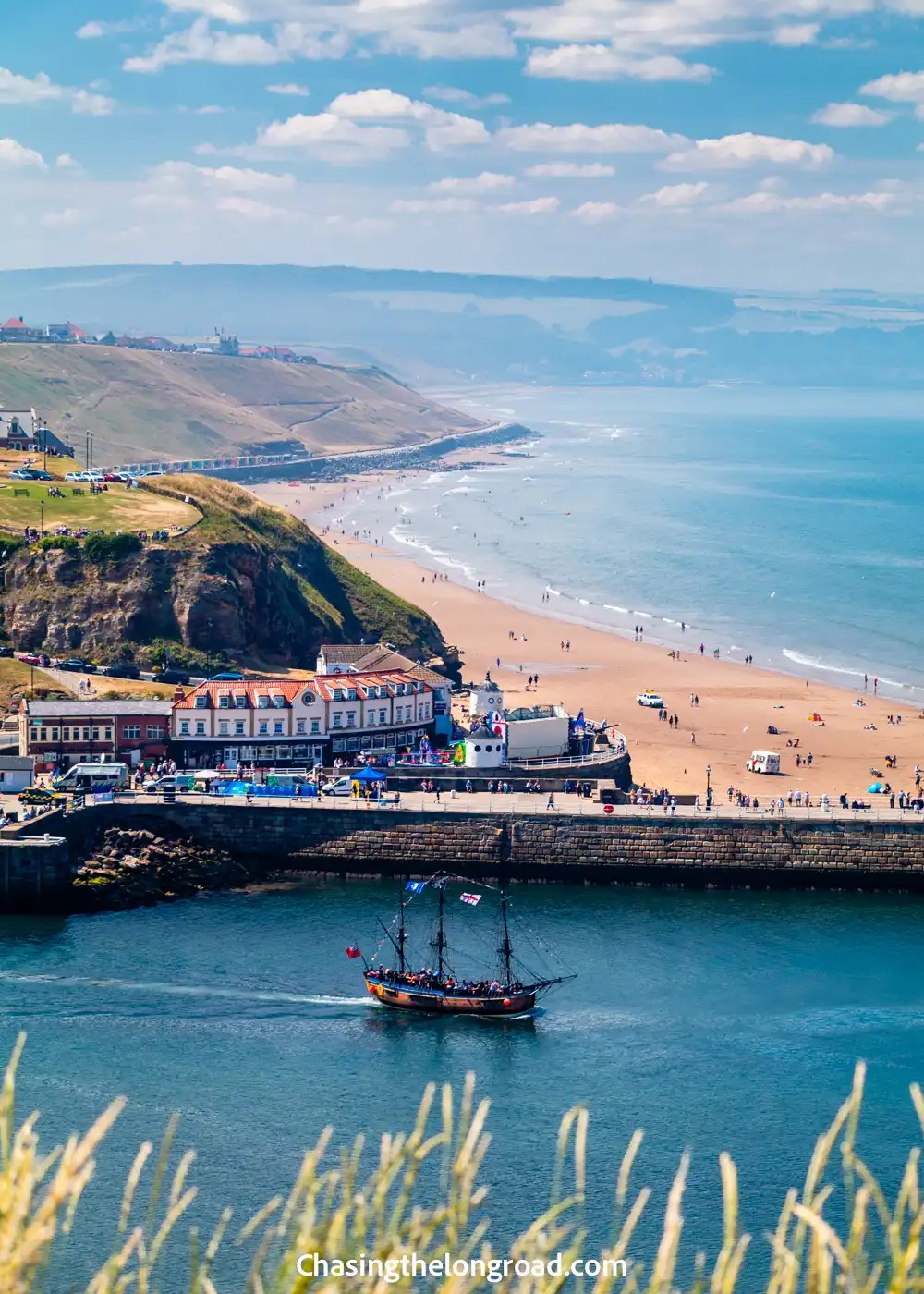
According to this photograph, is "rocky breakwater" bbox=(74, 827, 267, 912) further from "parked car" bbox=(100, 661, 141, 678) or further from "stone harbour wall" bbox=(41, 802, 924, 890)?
"parked car" bbox=(100, 661, 141, 678)

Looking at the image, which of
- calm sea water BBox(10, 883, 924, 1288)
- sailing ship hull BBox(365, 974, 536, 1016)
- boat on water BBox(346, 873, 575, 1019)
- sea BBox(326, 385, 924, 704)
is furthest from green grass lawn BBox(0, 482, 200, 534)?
sailing ship hull BBox(365, 974, 536, 1016)

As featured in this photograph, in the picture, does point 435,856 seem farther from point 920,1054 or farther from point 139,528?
point 139,528

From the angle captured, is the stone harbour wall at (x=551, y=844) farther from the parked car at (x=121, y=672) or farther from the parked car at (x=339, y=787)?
the parked car at (x=121, y=672)

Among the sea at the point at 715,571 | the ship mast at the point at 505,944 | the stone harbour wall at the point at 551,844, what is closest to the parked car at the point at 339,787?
the stone harbour wall at the point at 551,844

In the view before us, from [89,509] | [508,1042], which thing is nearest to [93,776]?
[508,1042]

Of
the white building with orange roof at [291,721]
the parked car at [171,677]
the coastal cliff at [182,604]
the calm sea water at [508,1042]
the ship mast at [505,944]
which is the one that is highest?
the coastal cliff at [182,604]

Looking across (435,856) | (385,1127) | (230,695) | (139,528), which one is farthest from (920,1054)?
(139,528)
